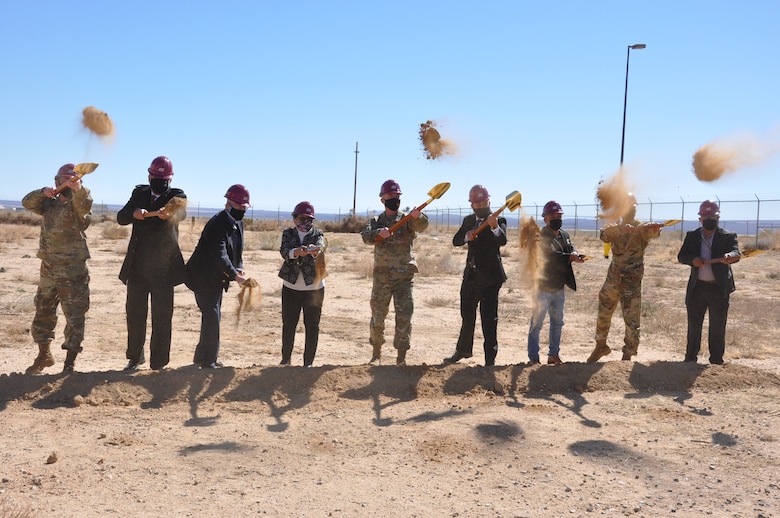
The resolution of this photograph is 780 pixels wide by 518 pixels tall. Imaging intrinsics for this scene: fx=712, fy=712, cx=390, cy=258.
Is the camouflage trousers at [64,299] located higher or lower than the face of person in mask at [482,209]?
lower

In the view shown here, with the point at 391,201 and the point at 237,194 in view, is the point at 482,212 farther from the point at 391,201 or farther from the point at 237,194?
the point at 237,194

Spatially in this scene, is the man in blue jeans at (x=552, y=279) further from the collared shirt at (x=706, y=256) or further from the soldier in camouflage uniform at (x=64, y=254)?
the soldier in camouflage uniform at (x=64, y=254)

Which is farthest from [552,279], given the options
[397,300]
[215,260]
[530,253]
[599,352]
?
[215,260]

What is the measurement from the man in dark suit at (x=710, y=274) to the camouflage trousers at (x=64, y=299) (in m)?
6.34

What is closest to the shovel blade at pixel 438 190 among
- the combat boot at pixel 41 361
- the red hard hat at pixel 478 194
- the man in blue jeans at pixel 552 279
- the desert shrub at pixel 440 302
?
the red hard hat at pixel 478 194

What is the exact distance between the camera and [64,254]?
22.4 feet

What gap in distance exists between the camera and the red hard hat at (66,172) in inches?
273

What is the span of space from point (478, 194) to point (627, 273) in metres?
1.95

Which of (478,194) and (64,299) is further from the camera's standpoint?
(478,194)

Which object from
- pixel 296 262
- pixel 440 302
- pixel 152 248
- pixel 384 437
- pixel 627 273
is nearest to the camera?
pixel 384 437

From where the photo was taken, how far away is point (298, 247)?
23.5 ft

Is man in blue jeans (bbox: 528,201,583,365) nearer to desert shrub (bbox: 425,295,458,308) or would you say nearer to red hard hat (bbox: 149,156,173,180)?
red hard hat (bbox: 149,156,173,180)

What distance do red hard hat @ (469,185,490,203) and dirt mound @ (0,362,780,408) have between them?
5.88 ft

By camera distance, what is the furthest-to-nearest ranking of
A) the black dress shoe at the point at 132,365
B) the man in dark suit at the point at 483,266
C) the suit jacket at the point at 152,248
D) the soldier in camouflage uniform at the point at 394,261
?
the man in dark suit at the point at 483,266 < the soldier in camouflage uniform at the point at 394,261 < the black dress shoe at the point at 132,365 < the suit jacket at the point at 152,248
